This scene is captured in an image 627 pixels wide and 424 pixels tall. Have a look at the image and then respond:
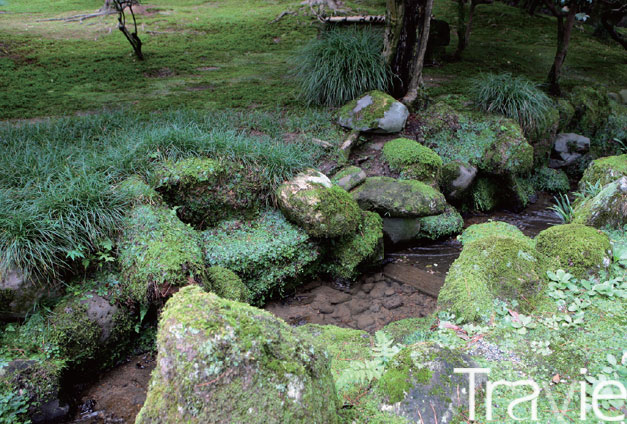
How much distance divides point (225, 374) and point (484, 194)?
526 centimetres

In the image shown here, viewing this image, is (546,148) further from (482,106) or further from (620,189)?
(620,189)

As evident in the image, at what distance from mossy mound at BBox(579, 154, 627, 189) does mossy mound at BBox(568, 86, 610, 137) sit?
3194 millimetres

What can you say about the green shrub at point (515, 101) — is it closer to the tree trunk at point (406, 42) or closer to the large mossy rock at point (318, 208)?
the tree trunk at point (406, 42)

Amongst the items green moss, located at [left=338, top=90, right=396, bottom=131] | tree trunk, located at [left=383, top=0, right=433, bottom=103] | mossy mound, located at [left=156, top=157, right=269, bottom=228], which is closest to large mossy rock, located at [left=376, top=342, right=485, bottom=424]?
mossy mound, located at [left=156, top=157, right=269, bottom=228]

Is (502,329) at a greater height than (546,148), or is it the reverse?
(502,329)

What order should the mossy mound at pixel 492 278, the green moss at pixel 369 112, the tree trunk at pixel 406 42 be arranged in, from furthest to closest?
1. the tree trunk at pixel 406 42
2. the green moss at pixel 369 112
3. the mossy mound at pixel 492 278

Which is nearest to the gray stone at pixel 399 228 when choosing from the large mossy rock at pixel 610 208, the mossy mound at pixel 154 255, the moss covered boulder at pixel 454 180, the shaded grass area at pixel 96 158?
the moss covered boulder at pixel 454 180

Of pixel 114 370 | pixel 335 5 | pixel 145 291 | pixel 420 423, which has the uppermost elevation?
pixel 335 5

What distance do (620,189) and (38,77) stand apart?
851 centimetres

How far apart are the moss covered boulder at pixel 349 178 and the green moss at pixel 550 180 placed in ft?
10.2

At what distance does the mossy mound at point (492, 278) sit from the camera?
2.62 meters

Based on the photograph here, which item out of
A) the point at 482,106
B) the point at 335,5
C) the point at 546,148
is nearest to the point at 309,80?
the point at 482,106

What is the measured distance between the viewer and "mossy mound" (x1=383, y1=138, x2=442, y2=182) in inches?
207

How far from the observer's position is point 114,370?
3.32 meters
